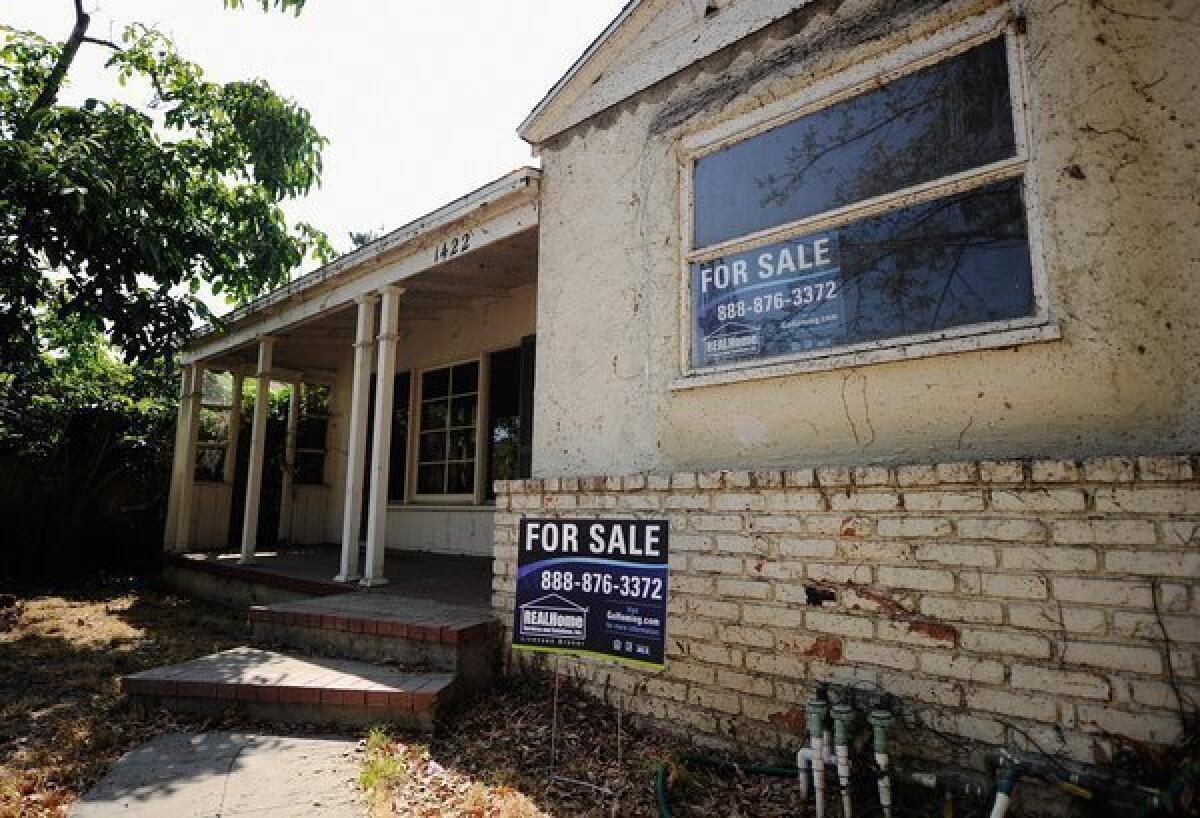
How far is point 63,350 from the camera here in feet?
41.5

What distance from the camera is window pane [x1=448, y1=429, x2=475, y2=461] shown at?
8.27 meters

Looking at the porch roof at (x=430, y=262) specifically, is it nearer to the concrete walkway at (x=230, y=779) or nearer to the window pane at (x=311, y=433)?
the window pane at (x=311, y=433)

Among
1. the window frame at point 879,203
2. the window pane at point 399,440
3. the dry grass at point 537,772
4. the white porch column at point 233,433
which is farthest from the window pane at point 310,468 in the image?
the window frame at point 879,203

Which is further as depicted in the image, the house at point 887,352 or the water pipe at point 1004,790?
the house at point 887,352

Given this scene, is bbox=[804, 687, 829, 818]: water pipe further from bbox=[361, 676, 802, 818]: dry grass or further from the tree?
the tree

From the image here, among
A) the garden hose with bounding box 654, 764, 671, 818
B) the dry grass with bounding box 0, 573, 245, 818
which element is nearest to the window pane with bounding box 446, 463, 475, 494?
the dry grass with bounding box 0, 573, 245, 818

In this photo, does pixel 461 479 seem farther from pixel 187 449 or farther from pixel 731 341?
pixel 731 341

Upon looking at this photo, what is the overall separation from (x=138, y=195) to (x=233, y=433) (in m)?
4.37

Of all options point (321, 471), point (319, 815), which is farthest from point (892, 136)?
point (321, 471)

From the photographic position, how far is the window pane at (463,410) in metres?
8.35

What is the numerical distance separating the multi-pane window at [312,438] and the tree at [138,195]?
6.75ft

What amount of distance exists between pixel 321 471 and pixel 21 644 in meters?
4.88

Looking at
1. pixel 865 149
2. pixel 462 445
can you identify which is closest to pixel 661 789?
pixel 865 149

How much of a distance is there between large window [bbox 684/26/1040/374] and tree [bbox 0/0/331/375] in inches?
209
